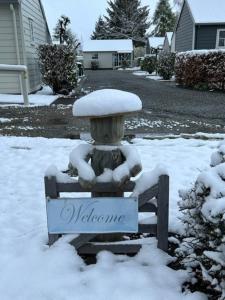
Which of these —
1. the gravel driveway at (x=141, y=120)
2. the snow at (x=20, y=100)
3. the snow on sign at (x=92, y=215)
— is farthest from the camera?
the snow at (x=20, y=100)

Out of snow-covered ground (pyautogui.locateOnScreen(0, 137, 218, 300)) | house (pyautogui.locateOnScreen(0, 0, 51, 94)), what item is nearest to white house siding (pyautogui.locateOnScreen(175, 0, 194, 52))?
house (pyautogui.locateOnScreen(0, 0, 51, 94))

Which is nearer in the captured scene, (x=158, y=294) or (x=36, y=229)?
(x=158, y=294)

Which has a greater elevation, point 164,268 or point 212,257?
point 212,257

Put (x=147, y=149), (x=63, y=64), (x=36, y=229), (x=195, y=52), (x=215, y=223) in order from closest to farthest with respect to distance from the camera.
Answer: (x=215, y=223) < (x=36, y=229) < (x=147, y=149) < (x=63, y=64) < (x=195, y=52)

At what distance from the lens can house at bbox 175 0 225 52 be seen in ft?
68.8

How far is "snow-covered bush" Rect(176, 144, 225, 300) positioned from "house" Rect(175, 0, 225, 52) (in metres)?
20.5

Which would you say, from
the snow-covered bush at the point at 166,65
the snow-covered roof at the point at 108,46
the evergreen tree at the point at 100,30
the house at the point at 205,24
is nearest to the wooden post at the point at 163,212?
the snow-covered bush at the point at 166,65

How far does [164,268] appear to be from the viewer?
8.12 feet

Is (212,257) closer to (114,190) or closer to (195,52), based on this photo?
(114,190)

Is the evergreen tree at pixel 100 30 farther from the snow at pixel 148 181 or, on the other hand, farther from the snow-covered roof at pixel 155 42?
the snow at pixel 148 181

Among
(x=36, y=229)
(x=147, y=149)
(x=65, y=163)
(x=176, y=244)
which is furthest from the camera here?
(x=147, y=149)

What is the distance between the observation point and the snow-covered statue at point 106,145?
226 cm

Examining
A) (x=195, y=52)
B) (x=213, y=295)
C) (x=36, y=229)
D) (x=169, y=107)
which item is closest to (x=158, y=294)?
(x=213, y=295)

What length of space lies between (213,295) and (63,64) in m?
11.3
